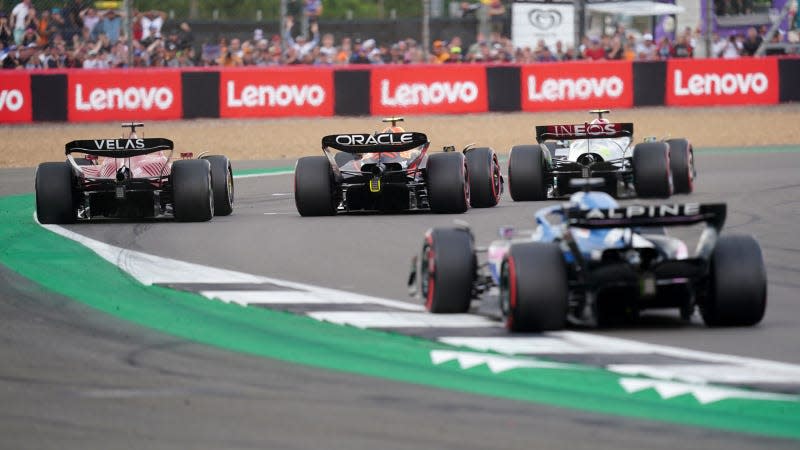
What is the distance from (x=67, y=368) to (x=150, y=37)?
24.5 metres

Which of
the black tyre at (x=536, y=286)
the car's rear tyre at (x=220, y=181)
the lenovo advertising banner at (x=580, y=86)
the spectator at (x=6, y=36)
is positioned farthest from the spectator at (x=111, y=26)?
the black tyre at (x=536, y=286)

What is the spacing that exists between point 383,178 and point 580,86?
634 inches

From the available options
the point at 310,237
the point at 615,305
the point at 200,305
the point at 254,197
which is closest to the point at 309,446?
the point at 615,305

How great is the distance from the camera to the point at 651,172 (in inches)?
718

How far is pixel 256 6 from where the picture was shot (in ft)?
182

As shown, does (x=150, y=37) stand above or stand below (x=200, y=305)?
above

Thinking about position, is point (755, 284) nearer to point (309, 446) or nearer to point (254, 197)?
point (309, 446)

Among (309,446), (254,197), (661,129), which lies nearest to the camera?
(309,446)

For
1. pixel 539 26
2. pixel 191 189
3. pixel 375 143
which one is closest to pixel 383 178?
pixel 375 143

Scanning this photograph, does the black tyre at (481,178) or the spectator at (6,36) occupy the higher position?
the spectator at (6,36)

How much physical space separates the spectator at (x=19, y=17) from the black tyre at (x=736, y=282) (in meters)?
Result: 23.1

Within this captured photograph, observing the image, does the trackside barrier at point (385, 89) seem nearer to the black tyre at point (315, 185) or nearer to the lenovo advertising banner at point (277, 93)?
the lenovo advertising banner at point (277, 93)

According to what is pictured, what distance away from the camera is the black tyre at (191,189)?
16453 mm

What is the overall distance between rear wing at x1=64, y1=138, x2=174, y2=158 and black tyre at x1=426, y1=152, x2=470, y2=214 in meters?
2.77
